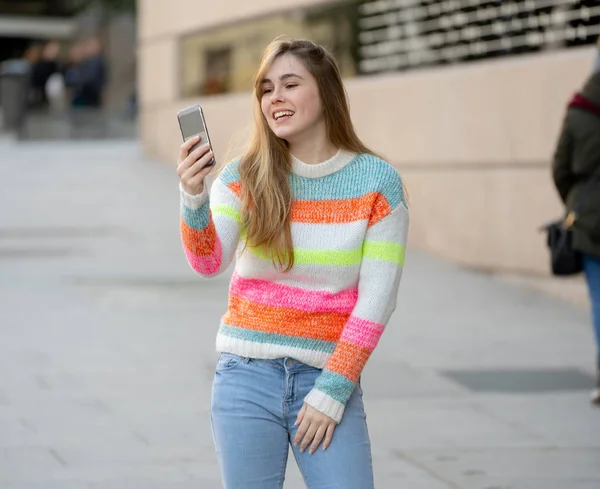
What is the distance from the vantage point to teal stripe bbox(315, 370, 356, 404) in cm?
331

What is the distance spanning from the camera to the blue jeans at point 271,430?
331 cm

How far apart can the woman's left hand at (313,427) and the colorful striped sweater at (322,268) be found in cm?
3

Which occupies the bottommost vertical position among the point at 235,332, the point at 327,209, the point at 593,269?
the point at 593,269

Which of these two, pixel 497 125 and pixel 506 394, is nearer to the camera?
pixel 506 394

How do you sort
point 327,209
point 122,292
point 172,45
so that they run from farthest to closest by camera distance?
point 172,45 < point 122,292 < point 327,209

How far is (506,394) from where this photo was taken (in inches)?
290

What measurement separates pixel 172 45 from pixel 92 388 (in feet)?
45.4

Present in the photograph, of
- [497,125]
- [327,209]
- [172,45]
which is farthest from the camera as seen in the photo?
[172,45]

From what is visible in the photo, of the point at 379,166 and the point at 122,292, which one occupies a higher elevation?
the point at 379,166

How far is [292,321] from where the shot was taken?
11.1ft

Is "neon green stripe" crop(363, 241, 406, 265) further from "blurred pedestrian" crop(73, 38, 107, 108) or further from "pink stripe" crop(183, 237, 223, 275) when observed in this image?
"blurred pedestrian" crop(73, 38, 107, 108)

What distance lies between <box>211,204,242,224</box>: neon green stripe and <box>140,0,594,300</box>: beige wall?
25.0 ft

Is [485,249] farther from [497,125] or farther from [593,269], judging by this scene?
[593,269]

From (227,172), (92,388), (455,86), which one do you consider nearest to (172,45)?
(455,86)
